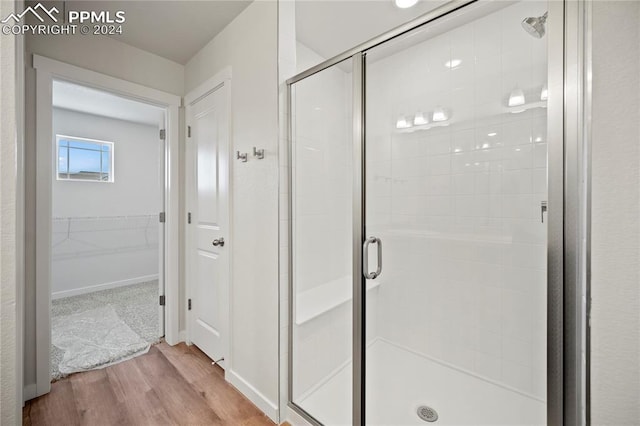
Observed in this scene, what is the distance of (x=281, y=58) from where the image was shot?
1619 millimetres

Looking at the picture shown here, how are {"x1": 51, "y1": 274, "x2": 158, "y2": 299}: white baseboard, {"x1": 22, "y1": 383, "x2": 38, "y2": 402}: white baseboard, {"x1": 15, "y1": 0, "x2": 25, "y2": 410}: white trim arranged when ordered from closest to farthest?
{"x1": 15, "y1": 0, "x2": 25, "y2": 410}: white trim, {"x1": 22, "y1": 383, "x2": 38, "y2": 402}: white baseboard, {"x1": 51, "y1": 274, "x2": 158, "y2": 299}: white baseboard

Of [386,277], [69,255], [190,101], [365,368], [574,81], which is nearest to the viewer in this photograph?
[574,81]

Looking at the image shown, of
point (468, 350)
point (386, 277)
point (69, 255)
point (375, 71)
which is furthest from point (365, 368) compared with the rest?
point (69, 255)

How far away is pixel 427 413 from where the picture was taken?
1725mm

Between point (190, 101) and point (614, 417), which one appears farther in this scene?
point (190, 101)

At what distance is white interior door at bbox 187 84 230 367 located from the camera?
2.06 m

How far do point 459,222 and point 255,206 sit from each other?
53.4 inches

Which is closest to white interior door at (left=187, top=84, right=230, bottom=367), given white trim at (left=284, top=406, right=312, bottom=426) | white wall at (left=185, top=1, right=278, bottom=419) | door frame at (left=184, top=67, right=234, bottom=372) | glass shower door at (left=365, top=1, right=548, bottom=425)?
door frame at (left=184, top=67, right=234, bottom=372)

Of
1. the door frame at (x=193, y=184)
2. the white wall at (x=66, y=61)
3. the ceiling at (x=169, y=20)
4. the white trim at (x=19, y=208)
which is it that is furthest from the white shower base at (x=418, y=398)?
the ceiling at (x=169, y=20)

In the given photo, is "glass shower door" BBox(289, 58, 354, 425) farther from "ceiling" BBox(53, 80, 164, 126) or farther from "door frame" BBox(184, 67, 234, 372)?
"ceiling" BBox(53, 80, 164, 126)

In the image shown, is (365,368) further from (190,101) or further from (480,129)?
(190,101)

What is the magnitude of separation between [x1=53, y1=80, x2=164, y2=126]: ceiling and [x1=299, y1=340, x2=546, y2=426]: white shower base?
3.26 meters

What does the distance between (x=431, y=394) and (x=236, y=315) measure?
4.62 ft

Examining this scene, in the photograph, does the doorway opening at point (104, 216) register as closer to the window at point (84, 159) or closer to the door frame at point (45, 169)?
the window at point (84, 159)
